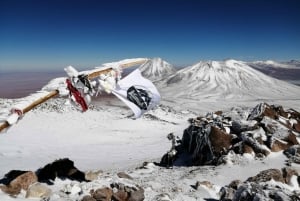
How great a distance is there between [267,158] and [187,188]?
629 centimetres

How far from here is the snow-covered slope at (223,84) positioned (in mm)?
124188

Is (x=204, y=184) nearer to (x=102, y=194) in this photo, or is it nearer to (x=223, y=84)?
(x=102, y=194)

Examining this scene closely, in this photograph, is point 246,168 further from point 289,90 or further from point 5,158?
point 289,90

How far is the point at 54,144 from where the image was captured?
117 feet

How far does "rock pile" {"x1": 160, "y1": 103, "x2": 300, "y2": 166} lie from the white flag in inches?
328

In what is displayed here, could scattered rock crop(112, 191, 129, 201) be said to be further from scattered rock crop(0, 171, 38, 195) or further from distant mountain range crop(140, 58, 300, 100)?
distant mountain range crop(140, 58, 300, 100)

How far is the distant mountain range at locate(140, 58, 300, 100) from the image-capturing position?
410 ft

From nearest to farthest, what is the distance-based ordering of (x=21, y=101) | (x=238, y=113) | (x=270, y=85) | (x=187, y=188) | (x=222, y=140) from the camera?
(x=21, y=101)
(x=187, y=188)
(x=222, y=140)
(x=238, y=113)
(x=270, y=85)

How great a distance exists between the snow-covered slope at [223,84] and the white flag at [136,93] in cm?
10254

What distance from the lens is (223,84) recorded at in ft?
475

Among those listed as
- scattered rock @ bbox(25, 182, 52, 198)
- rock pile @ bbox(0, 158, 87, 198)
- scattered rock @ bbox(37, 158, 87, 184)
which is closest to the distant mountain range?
scattered rock @ bbox(37, 158, 87, 184)

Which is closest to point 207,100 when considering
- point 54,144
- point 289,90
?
point 289,90

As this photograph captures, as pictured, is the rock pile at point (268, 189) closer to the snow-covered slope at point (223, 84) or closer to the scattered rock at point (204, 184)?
the scattered rock at point (204, 184)

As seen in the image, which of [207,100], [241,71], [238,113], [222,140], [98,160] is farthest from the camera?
[241,71]
